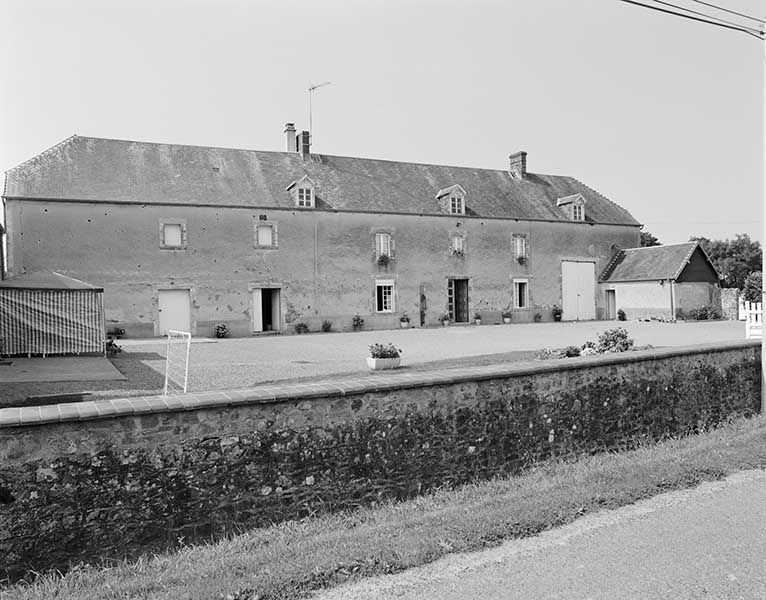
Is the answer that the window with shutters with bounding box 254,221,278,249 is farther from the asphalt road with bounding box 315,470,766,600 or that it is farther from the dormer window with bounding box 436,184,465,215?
the asphalt road with bounding box 315,470,766,600

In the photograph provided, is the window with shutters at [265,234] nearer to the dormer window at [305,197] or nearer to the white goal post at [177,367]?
the dormer window at [305,197]

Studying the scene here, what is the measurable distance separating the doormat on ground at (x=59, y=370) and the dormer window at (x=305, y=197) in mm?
13319

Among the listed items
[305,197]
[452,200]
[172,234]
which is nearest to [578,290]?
[452,200]

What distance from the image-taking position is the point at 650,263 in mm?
32969

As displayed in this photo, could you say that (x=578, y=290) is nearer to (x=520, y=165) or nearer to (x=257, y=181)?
(x=520, y=165)

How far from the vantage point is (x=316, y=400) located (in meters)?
5.36

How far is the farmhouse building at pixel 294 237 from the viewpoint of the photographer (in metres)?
23.9

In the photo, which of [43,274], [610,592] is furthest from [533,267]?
[610,592]

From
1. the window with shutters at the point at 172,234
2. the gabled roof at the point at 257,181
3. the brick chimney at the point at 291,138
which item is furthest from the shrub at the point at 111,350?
the brick chimney at the point at 291,138

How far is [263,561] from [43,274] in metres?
16.6

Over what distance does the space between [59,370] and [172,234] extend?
12.8 meters

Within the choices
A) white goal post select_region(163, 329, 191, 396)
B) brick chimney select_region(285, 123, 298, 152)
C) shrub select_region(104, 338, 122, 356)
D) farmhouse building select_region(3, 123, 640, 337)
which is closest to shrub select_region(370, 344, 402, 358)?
white goal post select_region(163, 329, 191, 396)

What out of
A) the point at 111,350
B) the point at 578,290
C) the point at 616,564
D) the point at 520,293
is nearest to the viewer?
the point at 616,564

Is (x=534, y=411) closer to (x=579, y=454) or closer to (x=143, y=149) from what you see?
(x=579, y=454)
